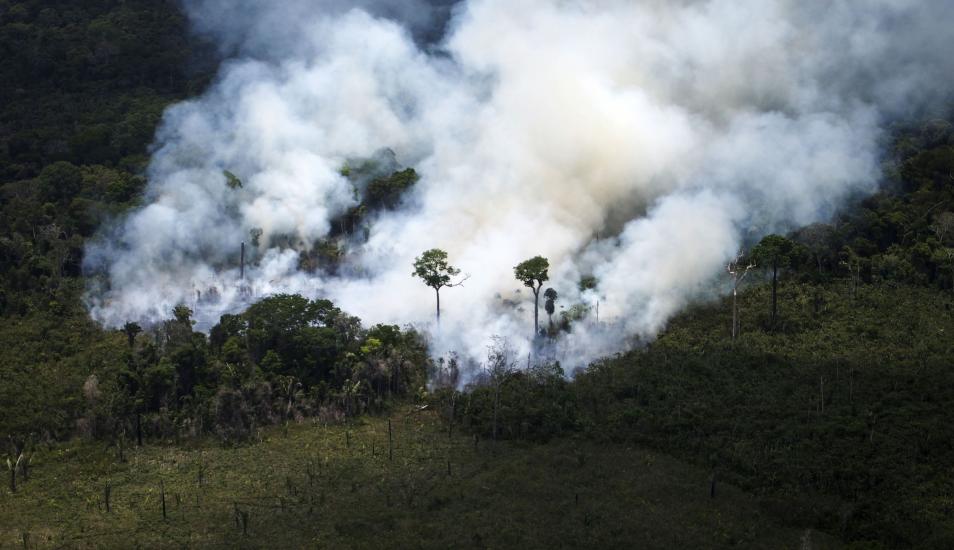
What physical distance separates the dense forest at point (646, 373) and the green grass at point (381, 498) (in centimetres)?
136

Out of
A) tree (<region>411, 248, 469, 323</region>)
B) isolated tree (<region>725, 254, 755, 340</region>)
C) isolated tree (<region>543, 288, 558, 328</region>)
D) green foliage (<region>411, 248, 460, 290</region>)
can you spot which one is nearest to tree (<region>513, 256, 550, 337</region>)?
isolated tree (<region>543, 288, 558, 328</region>)

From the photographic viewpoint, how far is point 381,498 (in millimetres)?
58281

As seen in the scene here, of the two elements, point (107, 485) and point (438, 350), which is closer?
point (107, 485)

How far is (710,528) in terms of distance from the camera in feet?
174

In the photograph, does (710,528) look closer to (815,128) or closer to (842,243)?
(842,243)

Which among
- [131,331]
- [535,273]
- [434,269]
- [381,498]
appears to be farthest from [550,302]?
[131,331]

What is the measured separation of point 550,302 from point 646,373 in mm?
11857

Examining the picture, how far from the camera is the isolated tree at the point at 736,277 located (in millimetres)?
75312

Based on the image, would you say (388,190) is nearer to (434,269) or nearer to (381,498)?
(434,269)

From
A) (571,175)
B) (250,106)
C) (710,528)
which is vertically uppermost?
(250,106)

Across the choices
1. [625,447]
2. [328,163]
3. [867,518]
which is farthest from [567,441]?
[328,163]

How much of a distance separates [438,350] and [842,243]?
116 ft

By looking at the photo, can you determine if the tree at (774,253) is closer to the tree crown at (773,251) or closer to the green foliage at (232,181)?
the tree crown at (773,251)

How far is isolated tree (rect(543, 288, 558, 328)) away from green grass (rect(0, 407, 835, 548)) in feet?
52.3
